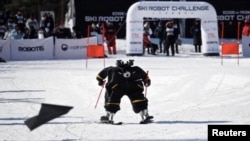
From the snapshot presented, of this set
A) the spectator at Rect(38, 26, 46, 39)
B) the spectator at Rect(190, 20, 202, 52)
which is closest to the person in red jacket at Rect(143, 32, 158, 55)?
the spectator at Rect(190, 20, 202, 52)

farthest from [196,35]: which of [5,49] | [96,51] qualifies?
[5,49]

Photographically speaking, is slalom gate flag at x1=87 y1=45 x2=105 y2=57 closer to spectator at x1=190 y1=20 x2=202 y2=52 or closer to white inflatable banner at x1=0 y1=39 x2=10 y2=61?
white inflatable banner at x1=0 y1=39 x2=10 y2=61

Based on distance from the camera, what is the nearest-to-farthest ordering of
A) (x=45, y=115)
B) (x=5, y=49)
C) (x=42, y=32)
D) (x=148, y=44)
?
(x=45, y=115)
(x=5, y=49)
(x=148, y=44)
(x=42, y=32)

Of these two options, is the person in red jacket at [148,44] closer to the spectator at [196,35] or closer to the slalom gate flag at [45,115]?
the spectator at [196,35]

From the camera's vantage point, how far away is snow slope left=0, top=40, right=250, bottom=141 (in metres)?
9.29

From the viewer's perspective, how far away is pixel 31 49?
2541cm

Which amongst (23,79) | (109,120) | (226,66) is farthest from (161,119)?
(226,66)

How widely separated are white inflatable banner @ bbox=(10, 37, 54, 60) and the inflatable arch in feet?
12.6

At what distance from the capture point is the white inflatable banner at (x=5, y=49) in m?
24.8

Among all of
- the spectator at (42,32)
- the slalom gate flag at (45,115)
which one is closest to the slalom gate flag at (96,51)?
the spectator at (42,32)

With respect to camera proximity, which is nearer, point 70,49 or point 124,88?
point 124,88

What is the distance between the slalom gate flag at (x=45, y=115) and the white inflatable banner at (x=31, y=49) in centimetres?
1750

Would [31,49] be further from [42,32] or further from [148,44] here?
[148,44]

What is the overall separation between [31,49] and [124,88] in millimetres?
15829
